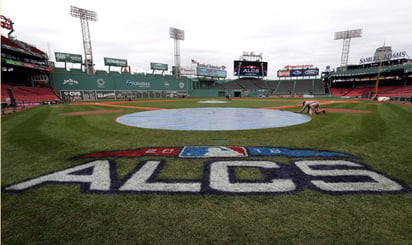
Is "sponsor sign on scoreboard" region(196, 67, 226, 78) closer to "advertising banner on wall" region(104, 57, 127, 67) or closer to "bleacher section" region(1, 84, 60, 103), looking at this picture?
"advertising banner on wall" region(104, 57, 127, 67)

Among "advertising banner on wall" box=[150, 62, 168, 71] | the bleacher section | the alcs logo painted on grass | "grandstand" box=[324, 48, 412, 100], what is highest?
"advertising banner on wall" box=[150, 62, 168, 71]

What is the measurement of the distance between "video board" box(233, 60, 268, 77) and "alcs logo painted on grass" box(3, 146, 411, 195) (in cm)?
7586

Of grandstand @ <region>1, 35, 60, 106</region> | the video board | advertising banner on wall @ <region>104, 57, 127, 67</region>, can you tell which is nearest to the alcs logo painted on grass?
grandstand @ <region>1, 35, 60, 106</region>

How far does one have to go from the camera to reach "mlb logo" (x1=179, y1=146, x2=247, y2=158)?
6148 mm

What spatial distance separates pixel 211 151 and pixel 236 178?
192 centimetres

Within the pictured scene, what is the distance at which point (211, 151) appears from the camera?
652cm

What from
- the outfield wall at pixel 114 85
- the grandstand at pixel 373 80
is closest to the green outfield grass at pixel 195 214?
the outfield wall at pixel 114 85

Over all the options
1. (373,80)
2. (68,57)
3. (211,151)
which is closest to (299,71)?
(373,80)

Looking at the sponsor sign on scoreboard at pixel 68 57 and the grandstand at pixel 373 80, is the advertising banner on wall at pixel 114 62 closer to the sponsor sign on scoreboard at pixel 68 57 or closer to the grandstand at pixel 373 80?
the sponsor sign on scoreboard at pixel 68 57

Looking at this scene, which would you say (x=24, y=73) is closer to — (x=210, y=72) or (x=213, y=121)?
(x=213, y=121)

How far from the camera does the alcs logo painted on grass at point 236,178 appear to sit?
14.0 ft

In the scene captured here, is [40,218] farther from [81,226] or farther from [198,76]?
[198,76]

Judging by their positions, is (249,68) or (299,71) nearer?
(299,71)

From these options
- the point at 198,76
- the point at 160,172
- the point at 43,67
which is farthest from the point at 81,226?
the point at 198,76
